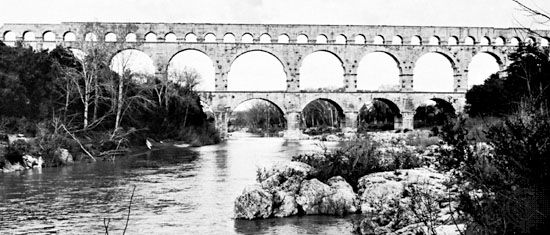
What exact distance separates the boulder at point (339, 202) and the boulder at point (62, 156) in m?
12.6

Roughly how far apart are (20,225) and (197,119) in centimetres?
3116

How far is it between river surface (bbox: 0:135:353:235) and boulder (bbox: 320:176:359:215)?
0.28 m

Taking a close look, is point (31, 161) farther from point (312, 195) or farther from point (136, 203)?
point (312, 195)

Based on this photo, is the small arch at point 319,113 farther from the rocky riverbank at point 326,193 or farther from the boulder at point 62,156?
the rocky riverbank at point 326,193

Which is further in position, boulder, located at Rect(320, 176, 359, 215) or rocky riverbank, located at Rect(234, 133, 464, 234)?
boulder, located at Rect(320, 176, 359, 215)

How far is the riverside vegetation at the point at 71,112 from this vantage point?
64.5 feet

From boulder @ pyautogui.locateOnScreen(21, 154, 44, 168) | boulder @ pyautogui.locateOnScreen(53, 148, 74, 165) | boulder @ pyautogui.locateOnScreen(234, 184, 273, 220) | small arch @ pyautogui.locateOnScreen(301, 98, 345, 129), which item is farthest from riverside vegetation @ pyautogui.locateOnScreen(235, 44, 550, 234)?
small arch @ pyautogui.locateOnScreen(301, 98, 345, 129)

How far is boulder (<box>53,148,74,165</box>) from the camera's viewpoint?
62.8 ft

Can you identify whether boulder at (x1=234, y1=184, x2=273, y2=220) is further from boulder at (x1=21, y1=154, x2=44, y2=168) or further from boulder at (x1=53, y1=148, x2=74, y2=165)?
boulder at (x1=53, y1=148, x2=74, y2=165)

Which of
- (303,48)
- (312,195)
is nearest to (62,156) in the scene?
(312,195)

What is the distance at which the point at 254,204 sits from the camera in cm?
933

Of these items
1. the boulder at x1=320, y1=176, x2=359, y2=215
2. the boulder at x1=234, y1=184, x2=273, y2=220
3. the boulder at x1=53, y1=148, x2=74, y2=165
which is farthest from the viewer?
the boulder at x1=53, y1=148, x2=74, y2=165

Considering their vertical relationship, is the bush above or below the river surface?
above

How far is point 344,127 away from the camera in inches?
1815
